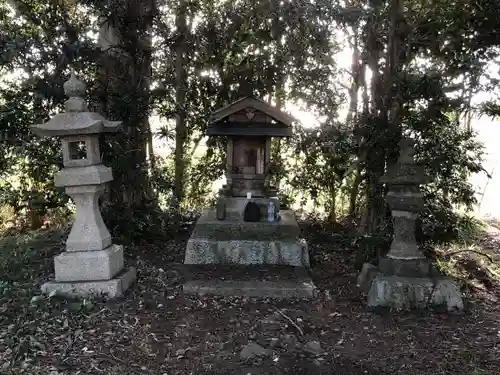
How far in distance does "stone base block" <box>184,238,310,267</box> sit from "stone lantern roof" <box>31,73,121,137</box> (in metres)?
2.13

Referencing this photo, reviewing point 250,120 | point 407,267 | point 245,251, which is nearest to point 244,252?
point 245,251

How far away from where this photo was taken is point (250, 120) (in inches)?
275

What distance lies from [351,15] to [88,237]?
12.9 feet

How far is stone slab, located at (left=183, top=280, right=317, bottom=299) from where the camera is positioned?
5.18 meters

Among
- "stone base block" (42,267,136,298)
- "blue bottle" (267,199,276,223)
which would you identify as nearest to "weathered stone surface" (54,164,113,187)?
"stone base block" (42,267,136,298)

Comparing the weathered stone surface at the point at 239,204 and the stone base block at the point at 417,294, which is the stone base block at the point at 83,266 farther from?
the stone base block at the point at 417,294

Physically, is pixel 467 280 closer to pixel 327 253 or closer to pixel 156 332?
pixel 327 253

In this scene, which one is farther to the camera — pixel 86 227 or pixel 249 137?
pixel 249 137

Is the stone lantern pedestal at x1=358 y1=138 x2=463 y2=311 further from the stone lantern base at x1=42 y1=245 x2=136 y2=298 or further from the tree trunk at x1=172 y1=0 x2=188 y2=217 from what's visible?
the tree trunk at x1=172 y1=0 x2=188 y2=217

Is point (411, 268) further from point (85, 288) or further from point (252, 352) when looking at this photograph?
point (85, 288)

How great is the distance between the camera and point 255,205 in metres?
6.75

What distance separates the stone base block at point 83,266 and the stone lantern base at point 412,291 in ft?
9.71

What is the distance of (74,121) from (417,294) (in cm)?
415

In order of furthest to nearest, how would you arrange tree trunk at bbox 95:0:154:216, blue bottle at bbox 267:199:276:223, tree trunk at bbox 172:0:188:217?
1. tree trunk at bbox 172:0:188:217
2. blue bottle at bbox 267:199:276:223
3. tree trunk at bbox 95:0:154:216
